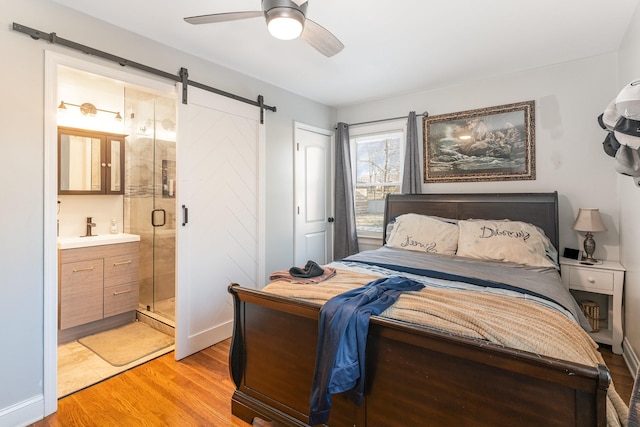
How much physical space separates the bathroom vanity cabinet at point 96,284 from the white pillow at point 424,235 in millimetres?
2757

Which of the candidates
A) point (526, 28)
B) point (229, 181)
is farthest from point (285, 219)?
point (526, 28)

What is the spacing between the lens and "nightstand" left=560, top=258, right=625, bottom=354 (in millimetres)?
2553

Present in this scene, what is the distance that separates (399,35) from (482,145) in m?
1.60

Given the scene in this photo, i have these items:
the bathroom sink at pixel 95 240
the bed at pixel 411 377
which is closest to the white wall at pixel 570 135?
the bed at pixel 411 377

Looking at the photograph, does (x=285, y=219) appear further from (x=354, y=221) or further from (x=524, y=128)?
(x=524, y=128)

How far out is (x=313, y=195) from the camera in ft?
13.8

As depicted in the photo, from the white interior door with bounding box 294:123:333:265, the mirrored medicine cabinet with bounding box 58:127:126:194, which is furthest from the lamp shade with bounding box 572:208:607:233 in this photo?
the mirrored medicine cabinet with bounding box 58:127:126:194

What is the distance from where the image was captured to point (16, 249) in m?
1.91

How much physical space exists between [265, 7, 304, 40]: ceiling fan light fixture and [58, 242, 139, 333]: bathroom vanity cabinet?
2.72 meters

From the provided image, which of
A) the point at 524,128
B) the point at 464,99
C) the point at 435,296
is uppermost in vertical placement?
the point at 464,99

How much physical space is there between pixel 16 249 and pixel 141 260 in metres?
1.89

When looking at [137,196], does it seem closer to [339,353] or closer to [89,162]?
[89,162]

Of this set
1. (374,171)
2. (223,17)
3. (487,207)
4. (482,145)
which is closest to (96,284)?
(223,17)

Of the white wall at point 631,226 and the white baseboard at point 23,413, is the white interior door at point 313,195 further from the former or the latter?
the white wall at point 631,226
